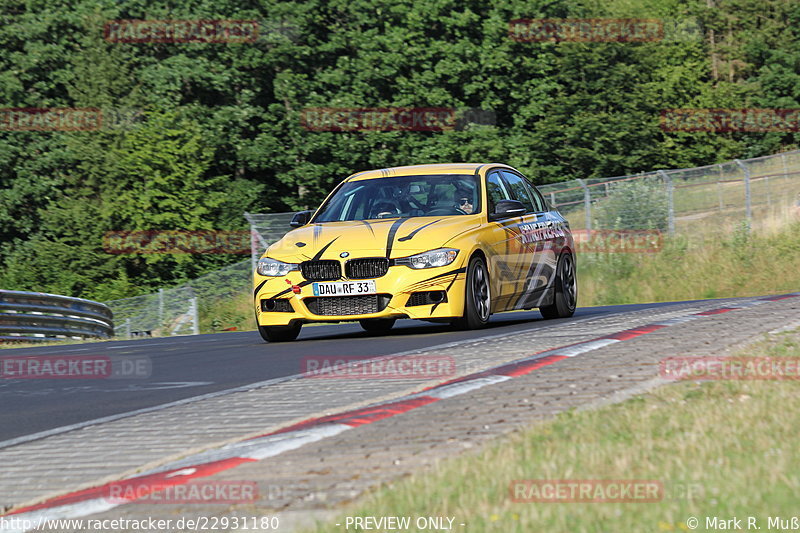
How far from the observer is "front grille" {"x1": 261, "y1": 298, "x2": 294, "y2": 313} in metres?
12.3

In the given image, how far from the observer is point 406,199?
517 inches

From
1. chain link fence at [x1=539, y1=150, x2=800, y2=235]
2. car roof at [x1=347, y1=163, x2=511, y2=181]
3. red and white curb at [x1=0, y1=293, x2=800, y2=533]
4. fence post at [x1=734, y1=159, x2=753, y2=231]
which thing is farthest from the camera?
chain link fence at [x1=539, y1=150, x2=800, y2=235]

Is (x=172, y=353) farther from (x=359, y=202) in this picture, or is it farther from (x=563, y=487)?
(x=563, y=487)

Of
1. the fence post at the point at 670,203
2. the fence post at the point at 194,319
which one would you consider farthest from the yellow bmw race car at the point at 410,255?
the fence post at the point at 194,319

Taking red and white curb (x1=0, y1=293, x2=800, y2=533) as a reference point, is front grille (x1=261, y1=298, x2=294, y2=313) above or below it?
above

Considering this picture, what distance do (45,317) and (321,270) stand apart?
11455 mm

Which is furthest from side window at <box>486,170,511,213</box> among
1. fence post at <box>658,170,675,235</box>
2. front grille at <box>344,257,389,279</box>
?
fence post at <box>658,170,675,235</box>

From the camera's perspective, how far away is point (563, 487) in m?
4.20

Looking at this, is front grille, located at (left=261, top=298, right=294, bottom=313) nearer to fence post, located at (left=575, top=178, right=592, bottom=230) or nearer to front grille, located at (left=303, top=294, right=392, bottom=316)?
front grille, located at (left=303, top=294, right=392, bottom=316)

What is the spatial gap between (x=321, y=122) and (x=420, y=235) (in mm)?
42411

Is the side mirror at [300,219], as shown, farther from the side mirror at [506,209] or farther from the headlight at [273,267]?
the side mirror at [506,209]

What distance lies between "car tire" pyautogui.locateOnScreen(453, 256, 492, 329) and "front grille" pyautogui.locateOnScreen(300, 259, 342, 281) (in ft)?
4.18
